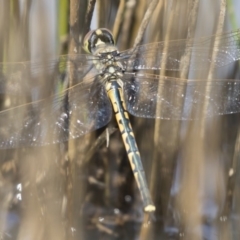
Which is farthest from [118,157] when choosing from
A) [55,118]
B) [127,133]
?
[55,118]

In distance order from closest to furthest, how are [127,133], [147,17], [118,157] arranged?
[147,17] < [127,133] < [118,157]

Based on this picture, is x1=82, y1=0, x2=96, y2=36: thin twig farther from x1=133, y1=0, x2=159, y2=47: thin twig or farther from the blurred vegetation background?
x1=133, y1=0, x2=159, y2=47: thin twig

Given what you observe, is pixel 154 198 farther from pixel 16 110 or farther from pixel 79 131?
pixel 16 110

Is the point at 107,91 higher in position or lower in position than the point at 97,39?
lower

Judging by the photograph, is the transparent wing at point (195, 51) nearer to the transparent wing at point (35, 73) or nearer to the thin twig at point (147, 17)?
the thin twig at point (147, 17)

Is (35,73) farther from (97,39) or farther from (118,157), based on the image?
(118,157)

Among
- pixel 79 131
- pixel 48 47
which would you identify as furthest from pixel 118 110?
pixel 48 47

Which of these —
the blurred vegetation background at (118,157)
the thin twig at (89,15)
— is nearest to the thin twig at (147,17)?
the blurred vegetation background at (118,157)
